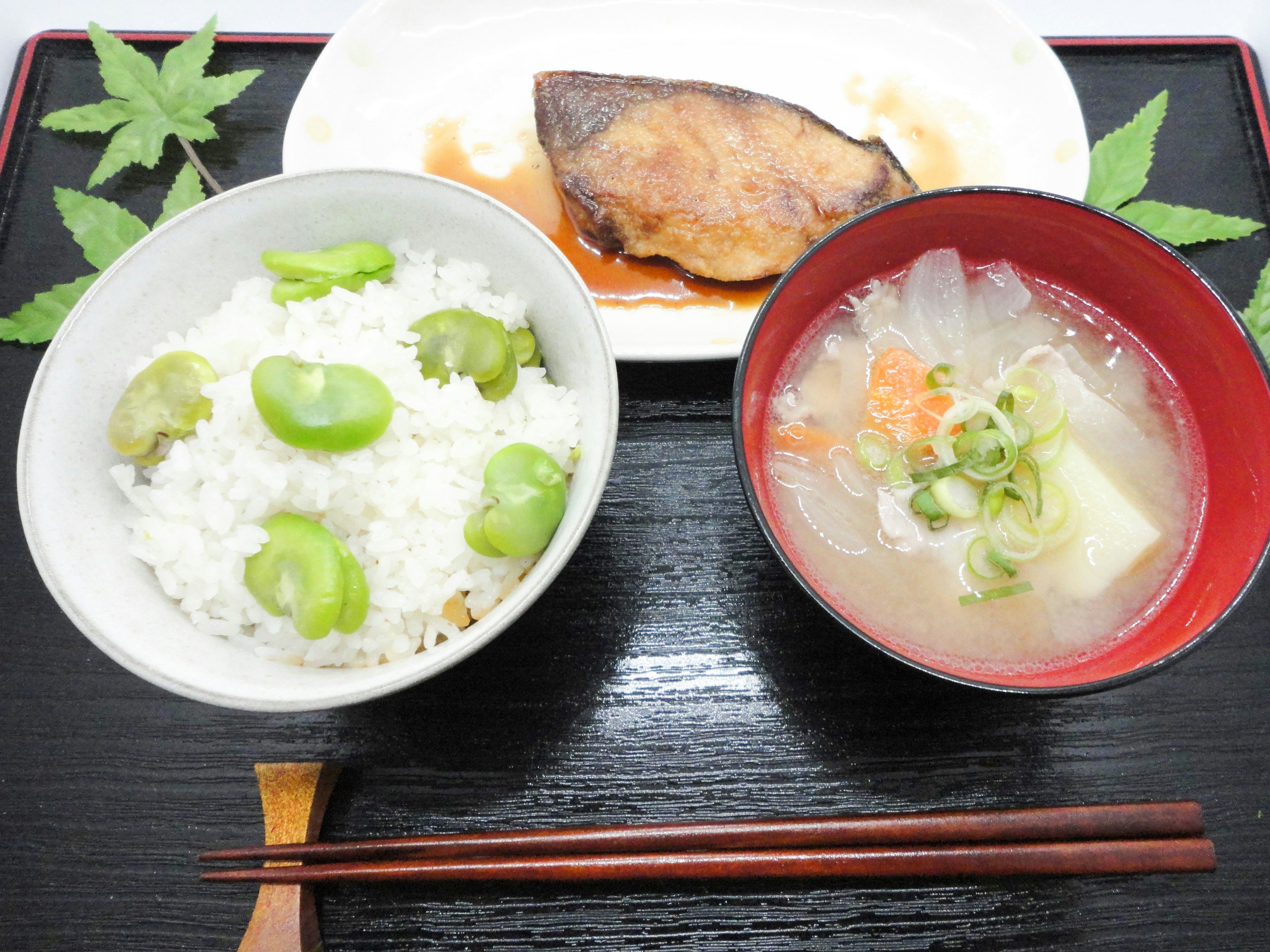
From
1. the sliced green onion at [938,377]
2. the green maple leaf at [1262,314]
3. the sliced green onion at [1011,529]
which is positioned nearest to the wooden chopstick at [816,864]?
the sliced green onion at [1011,529]

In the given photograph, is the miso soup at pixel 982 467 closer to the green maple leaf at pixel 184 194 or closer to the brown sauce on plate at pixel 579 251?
the brown sauce on plate at pixel 579 251

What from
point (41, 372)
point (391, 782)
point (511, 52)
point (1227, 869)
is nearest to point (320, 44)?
point (511, 52)

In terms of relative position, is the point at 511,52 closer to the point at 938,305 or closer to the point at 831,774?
the point at 938,305

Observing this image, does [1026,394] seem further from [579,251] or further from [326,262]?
[326,262]

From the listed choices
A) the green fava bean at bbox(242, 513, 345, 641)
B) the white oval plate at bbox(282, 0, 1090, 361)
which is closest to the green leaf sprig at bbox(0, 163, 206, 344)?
the white oval plate at bbox(282, 0, 1090, 361)

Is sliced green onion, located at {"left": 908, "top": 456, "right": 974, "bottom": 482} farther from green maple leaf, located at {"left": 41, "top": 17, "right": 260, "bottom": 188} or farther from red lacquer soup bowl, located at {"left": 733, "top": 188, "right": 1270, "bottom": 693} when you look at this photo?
green maple leaf, located at {"left": 41, "top": 17, "right": 260, "bottom": 188}

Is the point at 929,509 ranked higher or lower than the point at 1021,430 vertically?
lower

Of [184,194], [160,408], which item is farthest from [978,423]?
[184,194]
